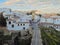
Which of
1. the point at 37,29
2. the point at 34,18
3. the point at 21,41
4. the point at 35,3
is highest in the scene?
the point at 35,3

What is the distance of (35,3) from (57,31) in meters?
0.58

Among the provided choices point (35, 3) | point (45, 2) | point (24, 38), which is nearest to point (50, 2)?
point (45, 2)

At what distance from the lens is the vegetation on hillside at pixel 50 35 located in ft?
8.04

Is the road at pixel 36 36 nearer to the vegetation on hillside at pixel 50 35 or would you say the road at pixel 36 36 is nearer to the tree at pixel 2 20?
the vegetation on hillside at pixel 50 35

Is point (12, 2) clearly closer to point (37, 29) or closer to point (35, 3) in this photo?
point (35, 3)

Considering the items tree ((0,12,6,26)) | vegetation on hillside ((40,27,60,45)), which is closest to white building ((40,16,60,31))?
vegetation on hillside ((40,27,60,45))

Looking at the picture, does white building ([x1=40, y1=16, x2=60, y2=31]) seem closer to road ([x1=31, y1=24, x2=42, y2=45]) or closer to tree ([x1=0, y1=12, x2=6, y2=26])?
road ([x1=31, y1=24, x2=42, y2=45])

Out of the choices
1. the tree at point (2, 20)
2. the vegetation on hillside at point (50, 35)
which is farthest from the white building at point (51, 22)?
the tree at point (2, 20)

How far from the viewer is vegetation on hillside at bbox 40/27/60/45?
245 cm

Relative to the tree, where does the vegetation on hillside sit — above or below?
below

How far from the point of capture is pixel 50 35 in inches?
97.3

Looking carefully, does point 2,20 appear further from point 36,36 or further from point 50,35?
point 50,35

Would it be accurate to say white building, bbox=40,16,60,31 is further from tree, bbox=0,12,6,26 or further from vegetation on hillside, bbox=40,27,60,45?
tree, bbox=0,12,6,26

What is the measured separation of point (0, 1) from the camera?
8.15 ft
